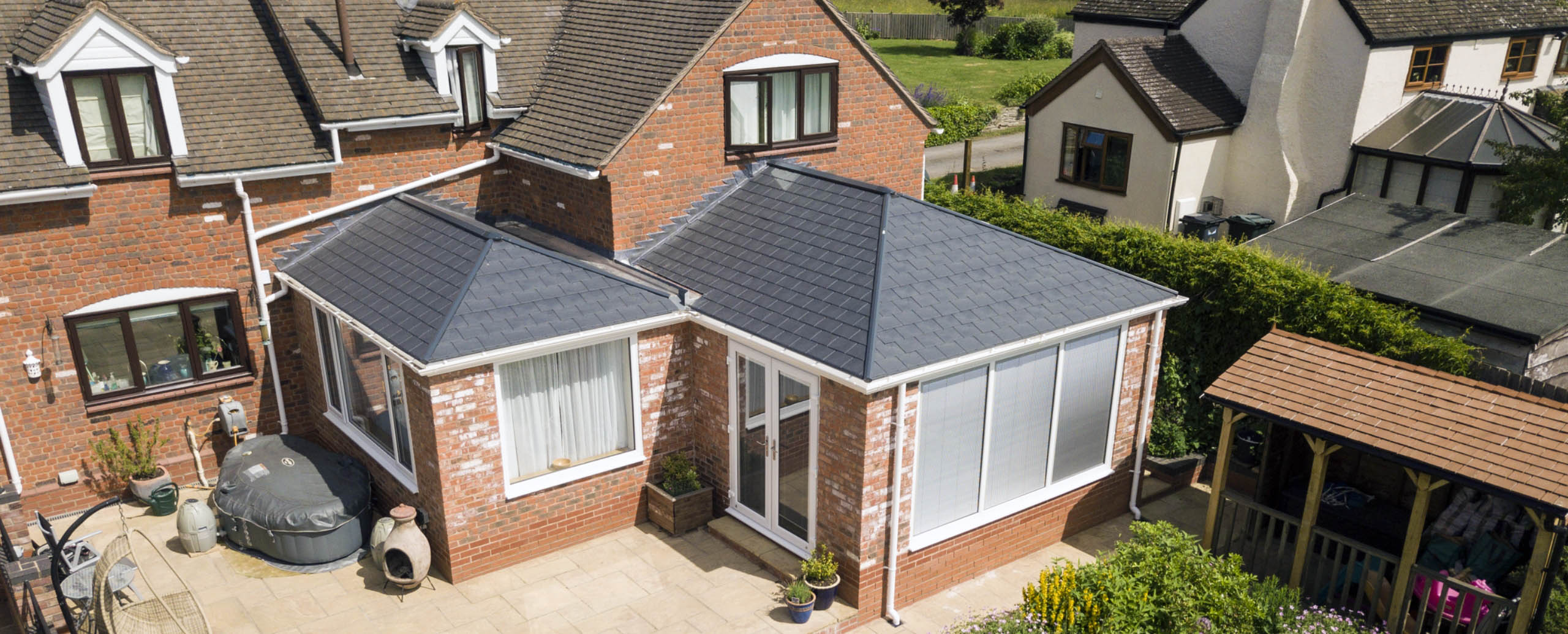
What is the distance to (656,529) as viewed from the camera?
45.9 feet

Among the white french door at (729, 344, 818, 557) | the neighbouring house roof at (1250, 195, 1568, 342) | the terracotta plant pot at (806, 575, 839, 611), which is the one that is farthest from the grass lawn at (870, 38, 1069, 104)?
the terracotta plant pot at (806, 575, 839, 611)

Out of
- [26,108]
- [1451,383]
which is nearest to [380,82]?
[26,108]

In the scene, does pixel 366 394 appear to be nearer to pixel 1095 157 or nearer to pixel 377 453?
pixel 377 453

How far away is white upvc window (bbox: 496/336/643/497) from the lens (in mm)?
12617

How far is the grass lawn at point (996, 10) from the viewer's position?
6350cm

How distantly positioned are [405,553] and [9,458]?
622 cm

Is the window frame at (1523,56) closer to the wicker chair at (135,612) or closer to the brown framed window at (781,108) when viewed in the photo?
the brown framed window at (781,108)

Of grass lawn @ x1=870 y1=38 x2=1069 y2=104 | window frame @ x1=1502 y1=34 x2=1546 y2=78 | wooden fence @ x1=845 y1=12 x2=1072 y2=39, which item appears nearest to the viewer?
window frame @ x1=1502 y1=34 x2=1546 y2=78

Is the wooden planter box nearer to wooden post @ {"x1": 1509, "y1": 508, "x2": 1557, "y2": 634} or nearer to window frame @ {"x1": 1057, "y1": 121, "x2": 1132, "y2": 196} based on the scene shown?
wooden post @ {"x1": 1509, "y1": 508, "x2": 1557, "y2": 634}

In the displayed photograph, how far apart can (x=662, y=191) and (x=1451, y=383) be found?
10213 mm

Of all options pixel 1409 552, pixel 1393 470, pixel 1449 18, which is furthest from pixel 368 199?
pixel 1449 18

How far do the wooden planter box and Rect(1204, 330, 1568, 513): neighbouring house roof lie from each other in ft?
21.5

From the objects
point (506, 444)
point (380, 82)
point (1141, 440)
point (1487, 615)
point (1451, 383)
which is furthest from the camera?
point (380, 82)

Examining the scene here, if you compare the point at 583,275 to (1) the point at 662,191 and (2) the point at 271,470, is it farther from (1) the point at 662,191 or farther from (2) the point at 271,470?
(2) the point at 271,470
